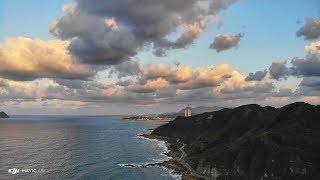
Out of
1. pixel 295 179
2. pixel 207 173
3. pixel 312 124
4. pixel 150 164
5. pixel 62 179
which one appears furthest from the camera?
pixel 312 124

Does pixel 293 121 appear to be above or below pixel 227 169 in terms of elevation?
above

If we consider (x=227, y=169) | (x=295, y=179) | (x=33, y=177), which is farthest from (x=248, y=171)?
(x=33, y=177)

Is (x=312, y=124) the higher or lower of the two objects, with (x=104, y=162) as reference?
higher

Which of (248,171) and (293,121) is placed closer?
(248,171)

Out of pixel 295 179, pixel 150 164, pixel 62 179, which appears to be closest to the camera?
pixel 295 179

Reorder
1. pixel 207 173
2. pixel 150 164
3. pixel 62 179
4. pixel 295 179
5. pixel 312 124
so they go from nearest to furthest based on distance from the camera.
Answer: pixel 295 179
pixel 62 179
pixel 207 173
pixel 150 164
pixel 312 124

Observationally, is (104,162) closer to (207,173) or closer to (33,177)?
(33,177)

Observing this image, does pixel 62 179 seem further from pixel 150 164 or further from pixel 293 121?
pixel 293 121

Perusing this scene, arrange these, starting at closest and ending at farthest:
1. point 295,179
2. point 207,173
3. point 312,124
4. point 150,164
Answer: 1. point 295,179
2. point 207,173
3. point 150,164
4. point 312,124

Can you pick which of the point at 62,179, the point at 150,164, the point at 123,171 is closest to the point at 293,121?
the point at 150,164
